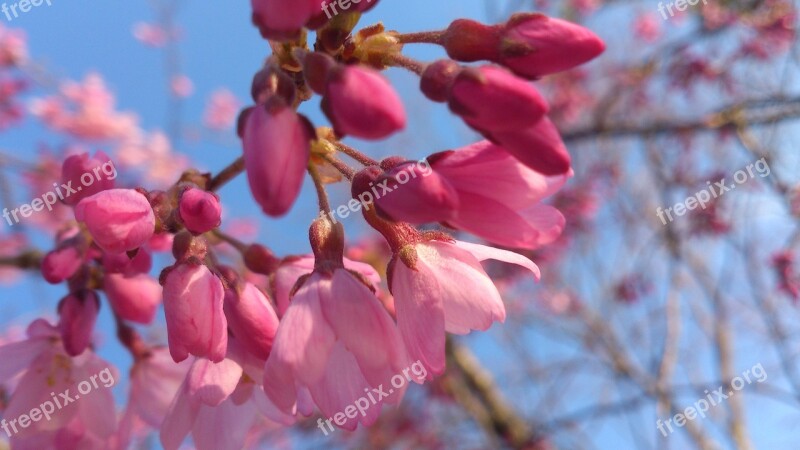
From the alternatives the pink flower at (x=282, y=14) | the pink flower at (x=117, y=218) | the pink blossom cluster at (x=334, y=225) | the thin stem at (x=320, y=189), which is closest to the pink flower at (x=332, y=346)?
the pink blossom cluster at (x=334, y=225)

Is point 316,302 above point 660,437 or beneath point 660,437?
above

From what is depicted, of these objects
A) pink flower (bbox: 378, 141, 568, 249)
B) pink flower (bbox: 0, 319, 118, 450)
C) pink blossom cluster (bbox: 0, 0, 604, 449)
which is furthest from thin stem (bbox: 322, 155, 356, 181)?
pink flower (bbox: 0, 319, 118, 450)

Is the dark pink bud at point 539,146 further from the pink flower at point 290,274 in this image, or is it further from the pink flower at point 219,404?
the pink flower at point 219,404

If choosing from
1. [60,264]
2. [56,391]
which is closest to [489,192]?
[60,264]

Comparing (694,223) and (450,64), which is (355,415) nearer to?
(450,64)

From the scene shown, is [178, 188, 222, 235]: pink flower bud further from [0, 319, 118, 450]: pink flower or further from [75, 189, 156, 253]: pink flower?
[0, 319, 118, 450]: pink flower

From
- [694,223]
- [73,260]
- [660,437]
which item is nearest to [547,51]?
[73,260]

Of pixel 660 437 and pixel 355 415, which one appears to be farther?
pixel 660 437
